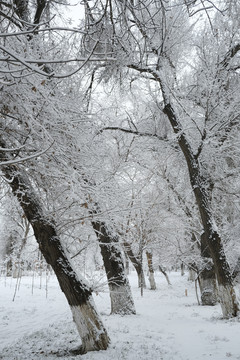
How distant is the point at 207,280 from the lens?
415 inches

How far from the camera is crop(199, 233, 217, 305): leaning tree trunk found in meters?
10.4

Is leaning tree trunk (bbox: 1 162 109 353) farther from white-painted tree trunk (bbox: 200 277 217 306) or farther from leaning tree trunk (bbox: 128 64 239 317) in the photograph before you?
white-painted tree trunk (bbox: 200 277 217 306)

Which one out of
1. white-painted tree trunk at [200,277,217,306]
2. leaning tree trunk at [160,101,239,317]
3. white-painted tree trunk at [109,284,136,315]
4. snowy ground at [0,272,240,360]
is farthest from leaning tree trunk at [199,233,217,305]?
white-painted tree trunk at [109,284,136,315]

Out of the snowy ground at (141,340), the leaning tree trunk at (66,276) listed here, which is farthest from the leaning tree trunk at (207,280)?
the leaning tree trunk at (66,276)

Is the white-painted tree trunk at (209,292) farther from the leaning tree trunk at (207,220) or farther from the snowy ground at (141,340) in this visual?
the leaning tree trunk at (207,220)

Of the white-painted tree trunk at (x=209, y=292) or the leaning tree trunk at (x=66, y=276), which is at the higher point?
the leaning tree trunk at (x=66, y=276)

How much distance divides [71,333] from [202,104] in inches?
278

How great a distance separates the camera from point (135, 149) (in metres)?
10.0

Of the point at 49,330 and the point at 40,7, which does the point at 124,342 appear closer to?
the point at 49,330

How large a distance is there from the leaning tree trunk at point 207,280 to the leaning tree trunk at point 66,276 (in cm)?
698

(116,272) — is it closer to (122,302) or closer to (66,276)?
(122,302)

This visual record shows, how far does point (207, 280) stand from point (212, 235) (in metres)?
4.68

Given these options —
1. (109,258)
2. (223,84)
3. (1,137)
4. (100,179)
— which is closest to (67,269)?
(100,179)

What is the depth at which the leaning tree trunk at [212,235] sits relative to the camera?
21.5ft
